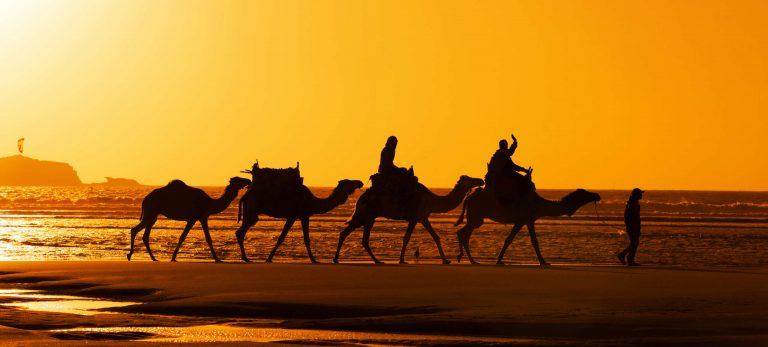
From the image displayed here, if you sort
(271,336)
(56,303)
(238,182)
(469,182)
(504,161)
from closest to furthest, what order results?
(271,336) → (56,303) → (504,161) → (469,182) → (238,182)

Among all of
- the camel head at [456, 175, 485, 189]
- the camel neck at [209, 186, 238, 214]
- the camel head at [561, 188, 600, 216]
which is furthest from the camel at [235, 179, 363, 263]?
the camel head at [561, 188, 600, 216]

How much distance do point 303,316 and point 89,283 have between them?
512 centimetres

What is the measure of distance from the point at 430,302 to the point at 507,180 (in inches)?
357

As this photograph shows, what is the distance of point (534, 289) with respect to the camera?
54.5ft

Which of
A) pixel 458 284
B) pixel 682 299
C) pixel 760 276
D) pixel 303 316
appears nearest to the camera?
pixel 303 316

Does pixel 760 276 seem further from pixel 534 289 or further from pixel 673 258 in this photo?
pixel 673 258

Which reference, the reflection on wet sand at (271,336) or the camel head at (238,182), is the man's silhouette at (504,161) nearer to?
the camel head at (238,182)

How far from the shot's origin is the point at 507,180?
77.2ft

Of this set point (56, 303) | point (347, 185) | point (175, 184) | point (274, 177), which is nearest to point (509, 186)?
point (347, 185)

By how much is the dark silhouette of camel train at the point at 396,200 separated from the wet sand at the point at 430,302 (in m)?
2.71

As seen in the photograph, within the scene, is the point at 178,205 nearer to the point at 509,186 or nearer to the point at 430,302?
the point at 509,186

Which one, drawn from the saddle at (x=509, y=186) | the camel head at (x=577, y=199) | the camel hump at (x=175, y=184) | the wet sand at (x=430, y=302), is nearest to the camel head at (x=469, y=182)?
the saddle at (x=509, y=186)

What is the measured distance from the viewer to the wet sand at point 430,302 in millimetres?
12156

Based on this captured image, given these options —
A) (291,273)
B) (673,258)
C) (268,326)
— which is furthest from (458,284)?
(673,258)
